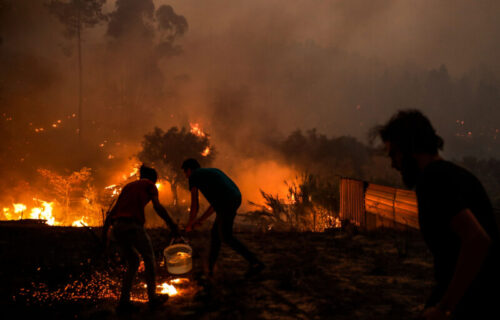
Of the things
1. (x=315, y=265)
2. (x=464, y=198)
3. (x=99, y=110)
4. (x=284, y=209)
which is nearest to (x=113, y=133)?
(x=99, y=110)

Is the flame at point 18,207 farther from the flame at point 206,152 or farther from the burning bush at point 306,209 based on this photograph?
the burning bush at point 306,209

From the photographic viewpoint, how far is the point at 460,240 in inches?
61.2

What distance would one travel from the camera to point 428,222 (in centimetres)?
167

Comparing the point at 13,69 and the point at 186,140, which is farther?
the point at 13,69

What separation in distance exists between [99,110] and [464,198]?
83626 millimetres

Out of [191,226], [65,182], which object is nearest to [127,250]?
[191,226]

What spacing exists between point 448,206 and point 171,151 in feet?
149

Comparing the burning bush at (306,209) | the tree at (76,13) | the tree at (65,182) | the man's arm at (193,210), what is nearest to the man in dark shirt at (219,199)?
the man's arm at (193,210)

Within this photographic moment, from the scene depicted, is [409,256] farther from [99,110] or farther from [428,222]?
[99,110]

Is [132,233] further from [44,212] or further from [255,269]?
[44,212]

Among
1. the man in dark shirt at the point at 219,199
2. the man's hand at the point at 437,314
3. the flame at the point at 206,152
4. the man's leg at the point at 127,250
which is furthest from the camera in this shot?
the flame at the point at 206,152

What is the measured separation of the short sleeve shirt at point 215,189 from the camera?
519cm

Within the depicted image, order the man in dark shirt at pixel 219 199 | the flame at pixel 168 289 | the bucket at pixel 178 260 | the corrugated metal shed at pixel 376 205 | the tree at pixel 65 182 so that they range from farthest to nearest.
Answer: the tree at pixel 65 182 → the corrugated metal shed at pixel 376 205 → the bucket at pixel 178 260 → the man in dark shirt at pixel 219 199 → the flame at pixel 168 289

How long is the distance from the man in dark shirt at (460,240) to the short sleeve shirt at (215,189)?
371 cm
